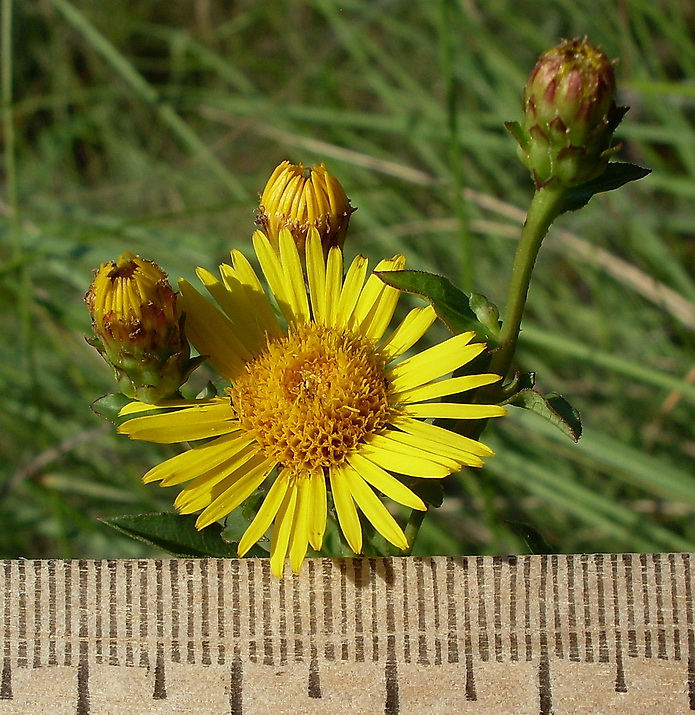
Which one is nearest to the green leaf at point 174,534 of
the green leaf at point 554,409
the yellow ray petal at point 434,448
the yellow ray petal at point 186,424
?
the yellow ray petal at point 186,424

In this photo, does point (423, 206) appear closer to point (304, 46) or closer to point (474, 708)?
point (304, 46)

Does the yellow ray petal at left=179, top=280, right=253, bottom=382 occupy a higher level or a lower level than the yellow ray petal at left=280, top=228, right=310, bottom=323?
lower

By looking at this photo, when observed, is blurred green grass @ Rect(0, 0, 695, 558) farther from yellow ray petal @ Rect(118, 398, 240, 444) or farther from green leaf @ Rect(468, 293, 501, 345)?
yellow ray petal @ Rect(118, 398, 240, 444)

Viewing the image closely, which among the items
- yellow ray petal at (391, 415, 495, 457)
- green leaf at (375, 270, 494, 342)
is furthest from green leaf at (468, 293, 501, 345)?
yellow ray petal at (391, 415, 495, 457)

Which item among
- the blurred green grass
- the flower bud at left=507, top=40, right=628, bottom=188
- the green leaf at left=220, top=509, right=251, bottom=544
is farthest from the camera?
the blurred green grass

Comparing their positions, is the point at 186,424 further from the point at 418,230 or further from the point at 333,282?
the point at 418,230

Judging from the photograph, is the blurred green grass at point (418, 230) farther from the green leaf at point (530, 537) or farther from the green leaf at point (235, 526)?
the green leaf at point (235, 526)
